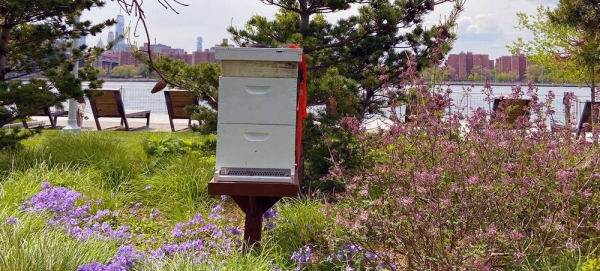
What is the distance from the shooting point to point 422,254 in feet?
9.55

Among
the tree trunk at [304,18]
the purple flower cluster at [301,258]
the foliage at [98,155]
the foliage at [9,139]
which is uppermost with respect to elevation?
the tree trunk at [304,18]

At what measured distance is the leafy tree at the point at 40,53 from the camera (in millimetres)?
5973

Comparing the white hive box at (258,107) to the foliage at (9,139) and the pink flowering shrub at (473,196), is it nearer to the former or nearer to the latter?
the pink flowering shrub at (473,196)

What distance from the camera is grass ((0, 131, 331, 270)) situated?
277cm

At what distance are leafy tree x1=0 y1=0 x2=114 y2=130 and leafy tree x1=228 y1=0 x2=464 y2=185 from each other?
197 cm

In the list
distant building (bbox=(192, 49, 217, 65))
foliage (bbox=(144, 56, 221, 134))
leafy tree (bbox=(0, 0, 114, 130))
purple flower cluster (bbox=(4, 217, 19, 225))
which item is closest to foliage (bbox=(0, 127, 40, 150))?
leafy tree (bbox=(0, 0, 114, 130))

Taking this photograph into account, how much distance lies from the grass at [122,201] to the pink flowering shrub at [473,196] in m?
0.74

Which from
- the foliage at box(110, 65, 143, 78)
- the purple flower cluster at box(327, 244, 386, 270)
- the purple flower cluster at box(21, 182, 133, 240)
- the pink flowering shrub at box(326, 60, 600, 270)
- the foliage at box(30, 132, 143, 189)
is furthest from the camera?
the foliage at box(110, 65, 143, 78)

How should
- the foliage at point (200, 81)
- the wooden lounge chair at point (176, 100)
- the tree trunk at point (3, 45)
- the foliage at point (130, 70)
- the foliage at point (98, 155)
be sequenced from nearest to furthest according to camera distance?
the foliage at point (98, 155)
the foliage at point (200, 81)
the tree trunk at point (3, 45)
the foliage at point (130, 70)
the wooden lounge chair at point (176, 100)

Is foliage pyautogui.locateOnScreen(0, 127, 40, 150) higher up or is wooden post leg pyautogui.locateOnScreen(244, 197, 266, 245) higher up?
foliage pyautogui.locateOnScreen(0, 127, 40, 150)

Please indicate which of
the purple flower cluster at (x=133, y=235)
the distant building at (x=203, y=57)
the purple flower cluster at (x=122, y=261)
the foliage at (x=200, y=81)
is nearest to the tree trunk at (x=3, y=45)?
the foliage at (x=200, y=81)

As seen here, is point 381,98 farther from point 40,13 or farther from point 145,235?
point 40,13

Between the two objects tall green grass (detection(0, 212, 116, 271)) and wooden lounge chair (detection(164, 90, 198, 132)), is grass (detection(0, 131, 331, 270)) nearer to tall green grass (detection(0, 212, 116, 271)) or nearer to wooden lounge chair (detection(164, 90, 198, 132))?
tall green grass (detection(0, 212, 116, 271))

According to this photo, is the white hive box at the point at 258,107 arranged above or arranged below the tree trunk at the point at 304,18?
below
